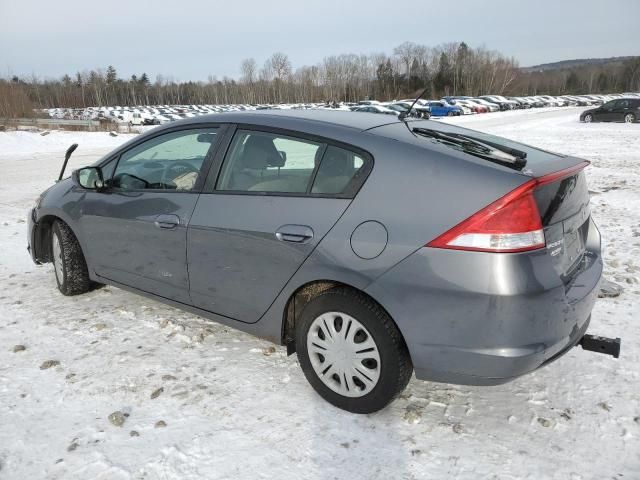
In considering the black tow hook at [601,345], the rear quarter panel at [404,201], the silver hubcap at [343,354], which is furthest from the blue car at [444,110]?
the silver hubcap at [343,354]

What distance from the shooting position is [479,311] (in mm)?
2191

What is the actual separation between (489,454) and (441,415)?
0.35 metres

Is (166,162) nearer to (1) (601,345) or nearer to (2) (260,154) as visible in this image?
(2) (260,154)

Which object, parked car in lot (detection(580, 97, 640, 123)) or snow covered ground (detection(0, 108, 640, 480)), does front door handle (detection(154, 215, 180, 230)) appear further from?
parked car in lot (detection(580, 97, 640, 123))

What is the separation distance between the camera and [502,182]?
87.4 inches

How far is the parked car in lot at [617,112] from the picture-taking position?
25.9 metres

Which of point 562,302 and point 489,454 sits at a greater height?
point 562,302

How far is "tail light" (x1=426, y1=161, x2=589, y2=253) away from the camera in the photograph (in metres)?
2.17

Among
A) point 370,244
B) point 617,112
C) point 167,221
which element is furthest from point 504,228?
point 617,112

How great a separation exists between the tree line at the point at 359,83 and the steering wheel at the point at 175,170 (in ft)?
277

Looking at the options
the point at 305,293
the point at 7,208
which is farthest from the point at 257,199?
the point at 7,208

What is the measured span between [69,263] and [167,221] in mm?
1495

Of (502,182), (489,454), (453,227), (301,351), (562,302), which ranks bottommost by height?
(489,454)

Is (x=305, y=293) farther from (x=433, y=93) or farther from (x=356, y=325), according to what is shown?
(x=433, y=93)
